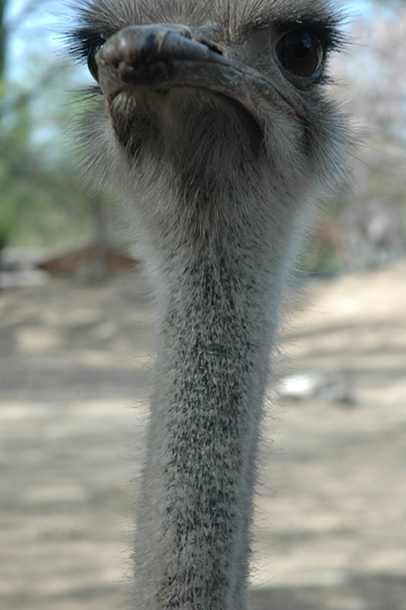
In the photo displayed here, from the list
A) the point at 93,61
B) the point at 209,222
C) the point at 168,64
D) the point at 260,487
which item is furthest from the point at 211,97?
the point at 260,487

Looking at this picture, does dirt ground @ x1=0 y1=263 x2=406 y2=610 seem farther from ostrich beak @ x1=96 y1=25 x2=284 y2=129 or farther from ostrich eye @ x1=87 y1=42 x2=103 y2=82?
ostrich beak @ x1=96 y1=25 x2=284 y2=129

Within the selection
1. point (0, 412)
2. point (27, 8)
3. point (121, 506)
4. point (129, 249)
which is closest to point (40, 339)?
point (0, 412)

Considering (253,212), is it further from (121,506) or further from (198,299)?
(121,506)

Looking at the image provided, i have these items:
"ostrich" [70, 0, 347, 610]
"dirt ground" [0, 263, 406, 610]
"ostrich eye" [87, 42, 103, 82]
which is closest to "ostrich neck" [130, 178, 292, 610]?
"ostrich" [70, 0, 347, 610]

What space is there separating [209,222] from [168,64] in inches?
14.5

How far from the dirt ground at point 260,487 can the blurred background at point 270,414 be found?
1cm

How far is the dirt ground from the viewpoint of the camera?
11.3 feet

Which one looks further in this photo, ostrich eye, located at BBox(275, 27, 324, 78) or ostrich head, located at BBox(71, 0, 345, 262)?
ostrich eye, located at BBox(275, 27, 324, 78)

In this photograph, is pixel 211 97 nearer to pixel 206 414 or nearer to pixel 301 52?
pixel 301 52

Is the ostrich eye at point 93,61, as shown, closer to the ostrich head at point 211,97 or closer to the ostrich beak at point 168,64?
the ostrich head at point 211,97

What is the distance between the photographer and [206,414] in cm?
140

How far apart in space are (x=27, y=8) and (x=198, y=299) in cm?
680

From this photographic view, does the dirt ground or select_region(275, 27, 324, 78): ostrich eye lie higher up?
select_region(275, 27, 324, 78): ostrich eye

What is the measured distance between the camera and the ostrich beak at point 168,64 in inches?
46.8
